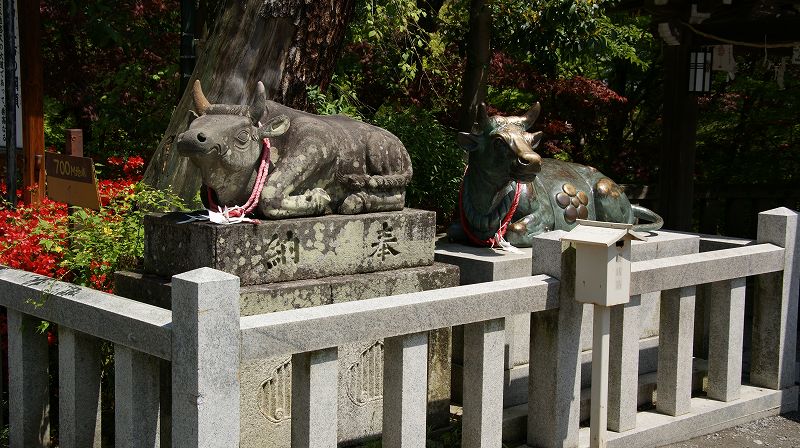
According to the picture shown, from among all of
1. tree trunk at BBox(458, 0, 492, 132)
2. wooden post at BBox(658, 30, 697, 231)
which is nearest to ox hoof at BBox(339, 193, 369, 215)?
tree trunk at BBox(458, 0, 492, 132)

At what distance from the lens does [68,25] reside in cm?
1054

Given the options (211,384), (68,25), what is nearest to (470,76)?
(68,25)

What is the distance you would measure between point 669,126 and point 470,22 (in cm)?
251

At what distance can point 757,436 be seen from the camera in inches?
231

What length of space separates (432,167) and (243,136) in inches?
120

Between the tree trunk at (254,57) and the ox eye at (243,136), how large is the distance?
2.21 m

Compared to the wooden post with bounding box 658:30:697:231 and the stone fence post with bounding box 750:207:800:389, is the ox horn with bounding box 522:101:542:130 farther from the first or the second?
the wooden post with bounding box 658:30:697:231

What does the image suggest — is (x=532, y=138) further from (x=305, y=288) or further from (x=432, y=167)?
(x=305, y=288)

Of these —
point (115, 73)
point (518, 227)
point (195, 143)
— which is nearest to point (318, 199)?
point (195, 143)

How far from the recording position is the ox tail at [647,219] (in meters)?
7.13

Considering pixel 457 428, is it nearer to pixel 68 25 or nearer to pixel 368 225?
pixel 368 225

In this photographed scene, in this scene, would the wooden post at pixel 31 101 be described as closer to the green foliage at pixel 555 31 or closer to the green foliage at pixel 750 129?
the green foliage at pixel 555 31

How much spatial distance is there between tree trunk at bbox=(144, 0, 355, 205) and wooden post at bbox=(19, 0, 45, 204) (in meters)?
0.82

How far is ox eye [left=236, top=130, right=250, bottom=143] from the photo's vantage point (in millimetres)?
4541
